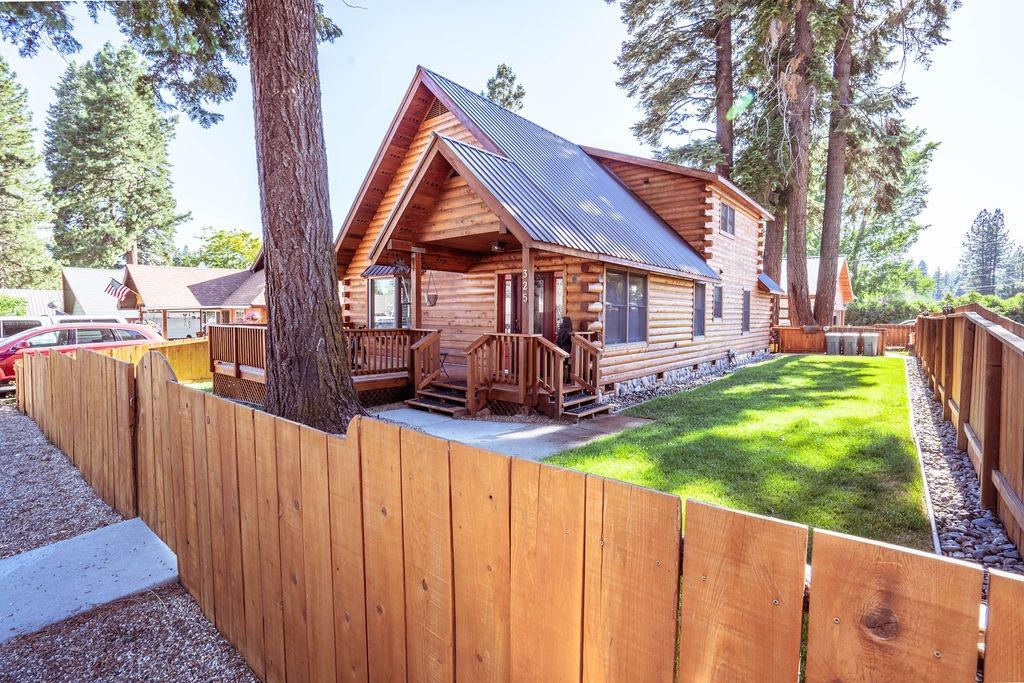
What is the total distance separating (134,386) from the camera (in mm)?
3830

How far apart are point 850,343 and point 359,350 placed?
60.6 feet

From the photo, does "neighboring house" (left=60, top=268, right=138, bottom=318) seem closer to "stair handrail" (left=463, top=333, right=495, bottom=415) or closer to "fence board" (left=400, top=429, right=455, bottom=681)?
"stair handrail" (left=463, top=333, right=495, bottom=415)

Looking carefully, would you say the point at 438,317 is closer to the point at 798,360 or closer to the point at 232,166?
the point at 798,360

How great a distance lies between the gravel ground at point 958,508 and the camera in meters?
3.52

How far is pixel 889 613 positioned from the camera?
3.06 ft

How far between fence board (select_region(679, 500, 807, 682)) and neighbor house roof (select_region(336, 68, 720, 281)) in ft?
22.0

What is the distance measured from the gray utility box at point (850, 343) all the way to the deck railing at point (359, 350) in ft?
55.9

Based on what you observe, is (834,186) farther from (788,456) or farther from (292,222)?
(292,222)

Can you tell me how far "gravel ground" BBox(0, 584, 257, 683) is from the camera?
2.49 m

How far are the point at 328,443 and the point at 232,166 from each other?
1797 inches

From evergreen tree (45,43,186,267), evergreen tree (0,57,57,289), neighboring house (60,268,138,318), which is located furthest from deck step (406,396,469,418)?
evergreen tree (45,43,186,267)

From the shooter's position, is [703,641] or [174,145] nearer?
[703,641]

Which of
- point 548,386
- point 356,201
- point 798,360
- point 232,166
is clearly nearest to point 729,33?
point 798,360

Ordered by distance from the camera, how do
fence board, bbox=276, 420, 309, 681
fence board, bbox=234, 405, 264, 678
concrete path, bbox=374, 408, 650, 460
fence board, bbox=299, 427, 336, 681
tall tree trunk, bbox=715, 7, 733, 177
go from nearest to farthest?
fence board, bbox=299, 427, 336, 681 → fence board, bbox=276, 420, 309, 681 → fence board, bbox=234, 405, 264, 678 → concrete path, bbox=374, 408, 650, 460 → tall tree trunk, bbox=715, 7, 733, 177
